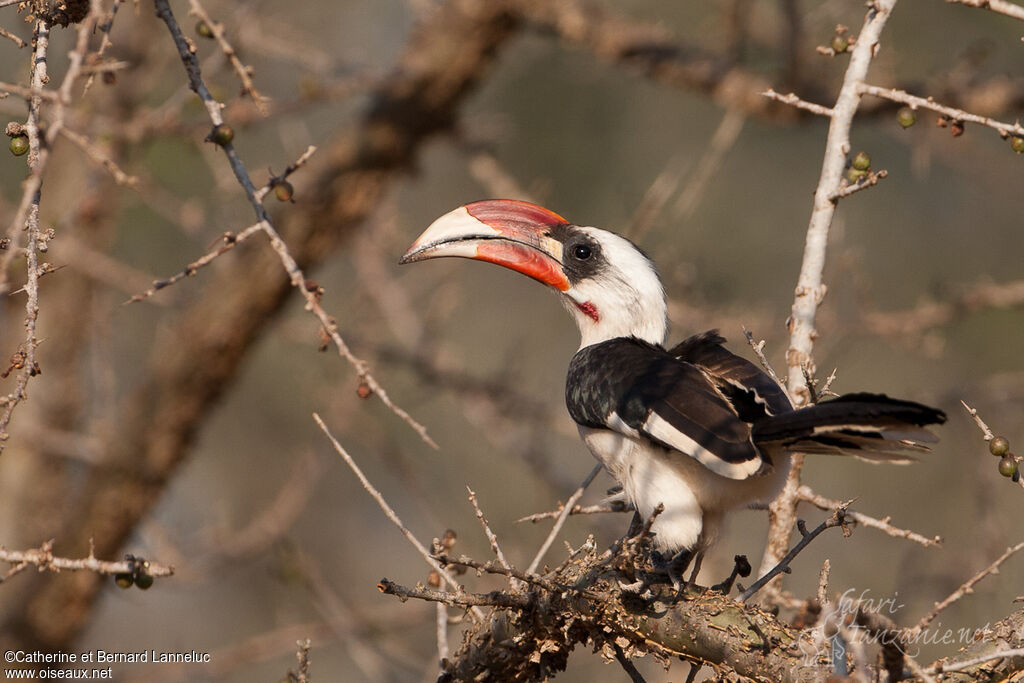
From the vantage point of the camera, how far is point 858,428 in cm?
227

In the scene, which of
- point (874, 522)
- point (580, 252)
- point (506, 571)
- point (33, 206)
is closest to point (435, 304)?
point (580, 252)

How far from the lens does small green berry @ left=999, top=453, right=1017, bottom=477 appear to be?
216 cm

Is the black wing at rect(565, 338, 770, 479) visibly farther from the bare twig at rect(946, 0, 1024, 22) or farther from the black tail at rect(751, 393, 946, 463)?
the bare twig at rect(946, 0, 1024, 22)

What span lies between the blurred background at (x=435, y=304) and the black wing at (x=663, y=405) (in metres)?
1.06

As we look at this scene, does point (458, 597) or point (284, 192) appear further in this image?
point (284, 192)

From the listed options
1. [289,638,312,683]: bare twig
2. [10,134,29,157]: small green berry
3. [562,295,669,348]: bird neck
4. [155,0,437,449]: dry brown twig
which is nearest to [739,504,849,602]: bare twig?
[155,0,437,449]: dry brown twig

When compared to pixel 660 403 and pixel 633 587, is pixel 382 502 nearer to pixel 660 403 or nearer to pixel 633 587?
pixel 633 587

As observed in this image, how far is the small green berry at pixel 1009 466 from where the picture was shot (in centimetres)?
216

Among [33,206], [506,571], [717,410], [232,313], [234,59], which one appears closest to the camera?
[33,206]

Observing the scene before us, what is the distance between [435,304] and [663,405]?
7.88 ft

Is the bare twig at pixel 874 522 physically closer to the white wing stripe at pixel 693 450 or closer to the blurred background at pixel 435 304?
the white wing stripe at pixel 693 450

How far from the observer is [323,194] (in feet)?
15.5

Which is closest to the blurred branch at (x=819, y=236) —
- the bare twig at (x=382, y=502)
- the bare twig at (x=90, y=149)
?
the bare twig at (x=382, y=502)

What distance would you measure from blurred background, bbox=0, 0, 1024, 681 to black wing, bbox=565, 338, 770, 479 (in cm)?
106
